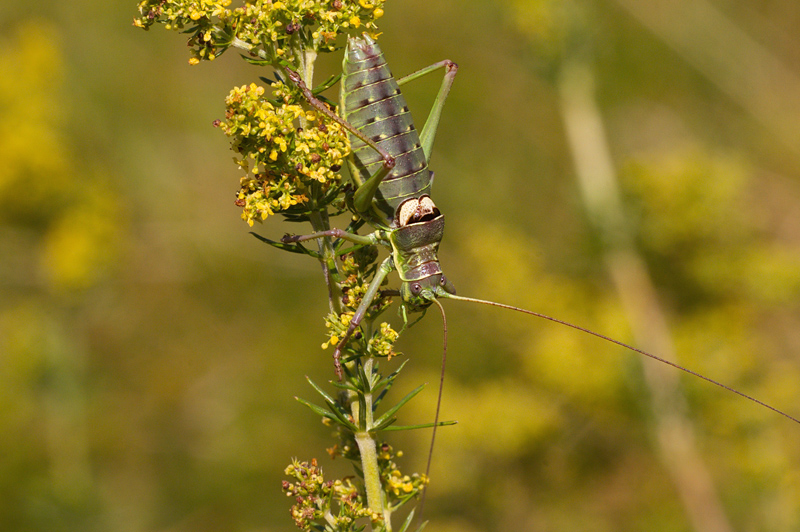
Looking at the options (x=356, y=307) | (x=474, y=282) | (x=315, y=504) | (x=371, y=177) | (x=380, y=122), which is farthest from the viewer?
(x=474, y=282)

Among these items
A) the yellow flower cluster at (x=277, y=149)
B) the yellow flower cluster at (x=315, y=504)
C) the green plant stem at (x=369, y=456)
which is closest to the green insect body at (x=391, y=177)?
the yellow flower cluster at (x=277, y=149)

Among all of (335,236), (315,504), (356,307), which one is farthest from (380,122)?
(315,504)

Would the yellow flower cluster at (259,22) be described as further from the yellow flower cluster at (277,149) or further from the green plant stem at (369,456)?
the green plant stem at (369,456)

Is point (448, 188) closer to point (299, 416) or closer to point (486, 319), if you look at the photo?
point (486, 319)

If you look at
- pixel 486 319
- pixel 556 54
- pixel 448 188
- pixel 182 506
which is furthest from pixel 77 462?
pixel 556 54

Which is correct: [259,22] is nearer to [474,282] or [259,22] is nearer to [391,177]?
[391,177]

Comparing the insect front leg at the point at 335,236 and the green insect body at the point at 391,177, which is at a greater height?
the green insect body at the point at 391,177
